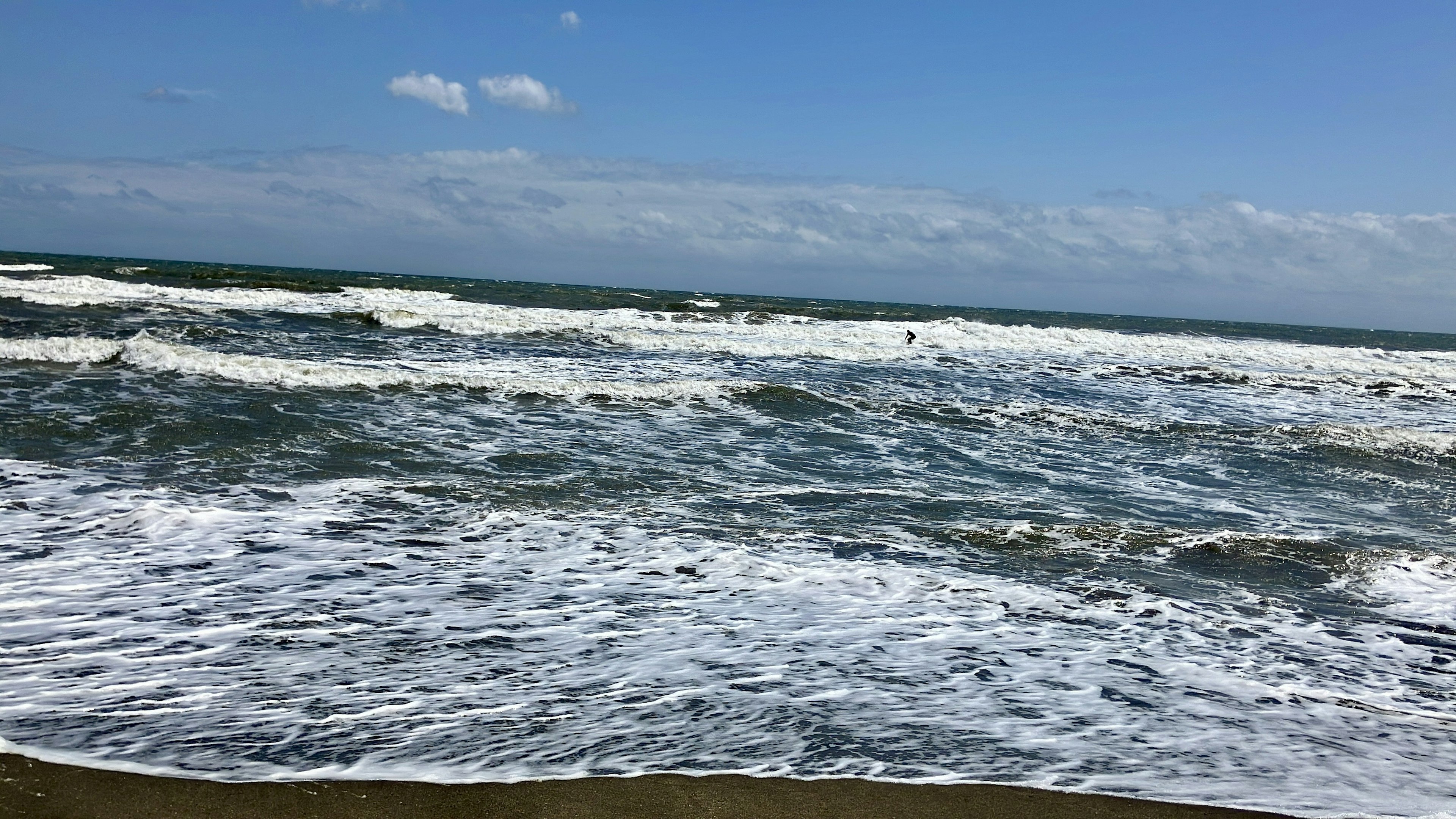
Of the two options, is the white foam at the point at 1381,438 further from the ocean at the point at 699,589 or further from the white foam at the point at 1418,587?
the white foam at the point at 1418,587

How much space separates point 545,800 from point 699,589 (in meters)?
2.73

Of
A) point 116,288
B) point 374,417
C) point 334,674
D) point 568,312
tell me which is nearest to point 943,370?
point 374,417

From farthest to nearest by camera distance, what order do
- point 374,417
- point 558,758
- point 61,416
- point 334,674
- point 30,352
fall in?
point 30,352
point 374,417
point 61,416
point 334,674
point 558,758

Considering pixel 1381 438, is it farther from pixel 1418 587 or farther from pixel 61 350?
pixel 61 350

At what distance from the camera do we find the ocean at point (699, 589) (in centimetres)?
372

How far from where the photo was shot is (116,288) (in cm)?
3531

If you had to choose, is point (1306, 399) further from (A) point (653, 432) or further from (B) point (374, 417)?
(B) point (374, 417)

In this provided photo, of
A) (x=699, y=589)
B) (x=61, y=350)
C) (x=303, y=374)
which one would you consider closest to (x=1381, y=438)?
(x=699, y=589)

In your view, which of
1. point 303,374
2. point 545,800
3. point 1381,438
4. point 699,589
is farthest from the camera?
point 303,374

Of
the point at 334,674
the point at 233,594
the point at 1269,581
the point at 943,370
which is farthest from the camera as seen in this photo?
the point at 943,370

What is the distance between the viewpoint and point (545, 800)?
10.6 ft

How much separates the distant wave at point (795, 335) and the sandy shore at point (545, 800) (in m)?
21.8

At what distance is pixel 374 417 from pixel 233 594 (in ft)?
23.0

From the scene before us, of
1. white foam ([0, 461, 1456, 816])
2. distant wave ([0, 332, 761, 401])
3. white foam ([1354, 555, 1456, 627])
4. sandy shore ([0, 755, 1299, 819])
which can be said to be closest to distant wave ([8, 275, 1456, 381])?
distant wave ([0, 332, 761, 401])
